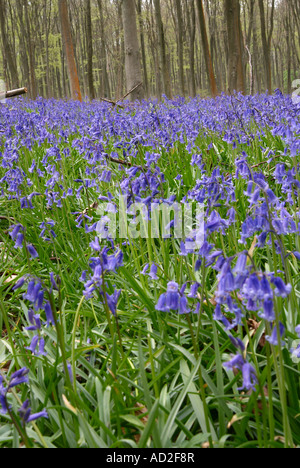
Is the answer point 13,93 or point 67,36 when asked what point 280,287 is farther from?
point 67,36

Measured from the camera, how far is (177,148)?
5879 millimetres

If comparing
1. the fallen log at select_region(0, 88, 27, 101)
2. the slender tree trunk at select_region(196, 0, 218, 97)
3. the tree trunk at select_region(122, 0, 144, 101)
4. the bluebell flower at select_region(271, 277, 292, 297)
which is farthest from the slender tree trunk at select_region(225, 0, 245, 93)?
the bluebell flower at select_region(271, 277, 292, 297)

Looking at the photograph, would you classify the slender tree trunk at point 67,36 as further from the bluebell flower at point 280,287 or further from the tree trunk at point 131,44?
the bluebell flower at point 280,287

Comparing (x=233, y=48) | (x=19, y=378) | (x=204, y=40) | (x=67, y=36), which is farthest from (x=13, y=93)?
(x=204, y=40)

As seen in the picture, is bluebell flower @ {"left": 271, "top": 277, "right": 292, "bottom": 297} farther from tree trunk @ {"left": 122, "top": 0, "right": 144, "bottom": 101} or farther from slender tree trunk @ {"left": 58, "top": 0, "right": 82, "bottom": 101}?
slender tree trunk @ {"left": 58, "top": 0, "right": 82, "bottom": 101}

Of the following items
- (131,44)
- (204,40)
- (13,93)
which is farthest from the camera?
(204,40)

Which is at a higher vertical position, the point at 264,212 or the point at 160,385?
the point at 264,212

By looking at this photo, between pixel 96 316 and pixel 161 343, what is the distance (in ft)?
2.08

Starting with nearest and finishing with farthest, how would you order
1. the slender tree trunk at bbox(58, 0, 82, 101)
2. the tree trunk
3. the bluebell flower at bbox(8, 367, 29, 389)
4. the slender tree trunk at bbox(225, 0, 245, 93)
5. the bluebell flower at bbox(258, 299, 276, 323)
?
1. the bluebell flower at bbox(258, 299, 276, 323)
2. the bluebell flower at bbox(8, 367, 29, 389)
3. the tree trunk
4. the slender tree trunk at bbox(225, 0, 245, 93)
5. the slender tree trunk at bbox(58, 0, 82, 101)

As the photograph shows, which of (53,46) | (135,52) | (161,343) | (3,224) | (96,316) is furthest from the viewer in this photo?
(53,46)

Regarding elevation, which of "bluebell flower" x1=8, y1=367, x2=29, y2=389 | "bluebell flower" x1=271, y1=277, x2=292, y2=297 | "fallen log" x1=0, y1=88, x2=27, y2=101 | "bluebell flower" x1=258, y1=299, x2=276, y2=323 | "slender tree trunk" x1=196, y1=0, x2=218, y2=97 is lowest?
"bluebell flower" x1=8, y1=367, x2=29, y2=389

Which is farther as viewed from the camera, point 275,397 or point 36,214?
point 36,214
